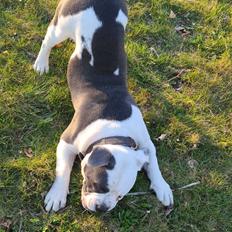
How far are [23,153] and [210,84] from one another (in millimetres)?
2391

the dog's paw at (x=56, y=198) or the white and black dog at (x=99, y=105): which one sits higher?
the white and black dog at (x=99, y=105)

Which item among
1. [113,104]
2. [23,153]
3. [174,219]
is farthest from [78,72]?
[174,219]

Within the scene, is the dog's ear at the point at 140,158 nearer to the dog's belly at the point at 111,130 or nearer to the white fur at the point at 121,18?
the dog's belly at the point at 111,130

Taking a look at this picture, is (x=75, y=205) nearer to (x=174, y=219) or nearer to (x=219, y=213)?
(x=174, y=219)

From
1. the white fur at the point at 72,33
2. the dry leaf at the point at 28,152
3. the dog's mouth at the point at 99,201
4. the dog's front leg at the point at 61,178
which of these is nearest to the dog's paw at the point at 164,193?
the dog's mouth at the point at 99,201

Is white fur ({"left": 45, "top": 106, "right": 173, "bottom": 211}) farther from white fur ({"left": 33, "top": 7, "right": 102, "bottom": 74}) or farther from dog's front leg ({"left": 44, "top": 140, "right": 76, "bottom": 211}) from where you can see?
white fur ({"left": 33, "top": 7, "right": 102, "bottom": 74})

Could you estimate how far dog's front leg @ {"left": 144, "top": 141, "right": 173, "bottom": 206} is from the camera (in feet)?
16.9

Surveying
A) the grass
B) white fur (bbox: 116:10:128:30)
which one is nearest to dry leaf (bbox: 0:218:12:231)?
the grass

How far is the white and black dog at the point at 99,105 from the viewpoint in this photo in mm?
4742

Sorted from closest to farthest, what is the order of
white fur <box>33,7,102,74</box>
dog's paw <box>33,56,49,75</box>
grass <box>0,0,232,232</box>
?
grass <box>0,0,232,232</box> → white fur <box>33,7,102,74</box> → dog's paw <box>33,56,49,75</box>

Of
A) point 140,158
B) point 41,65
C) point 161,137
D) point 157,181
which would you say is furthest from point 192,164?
point 41,65

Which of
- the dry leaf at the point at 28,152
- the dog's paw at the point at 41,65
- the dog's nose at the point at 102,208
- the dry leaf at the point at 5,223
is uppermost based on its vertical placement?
the dog's paw at the point at 41,65

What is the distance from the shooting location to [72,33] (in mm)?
5602

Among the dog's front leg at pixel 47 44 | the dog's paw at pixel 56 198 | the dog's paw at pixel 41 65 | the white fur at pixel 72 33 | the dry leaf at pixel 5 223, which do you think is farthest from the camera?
the dog's paw at pixel 41 65
